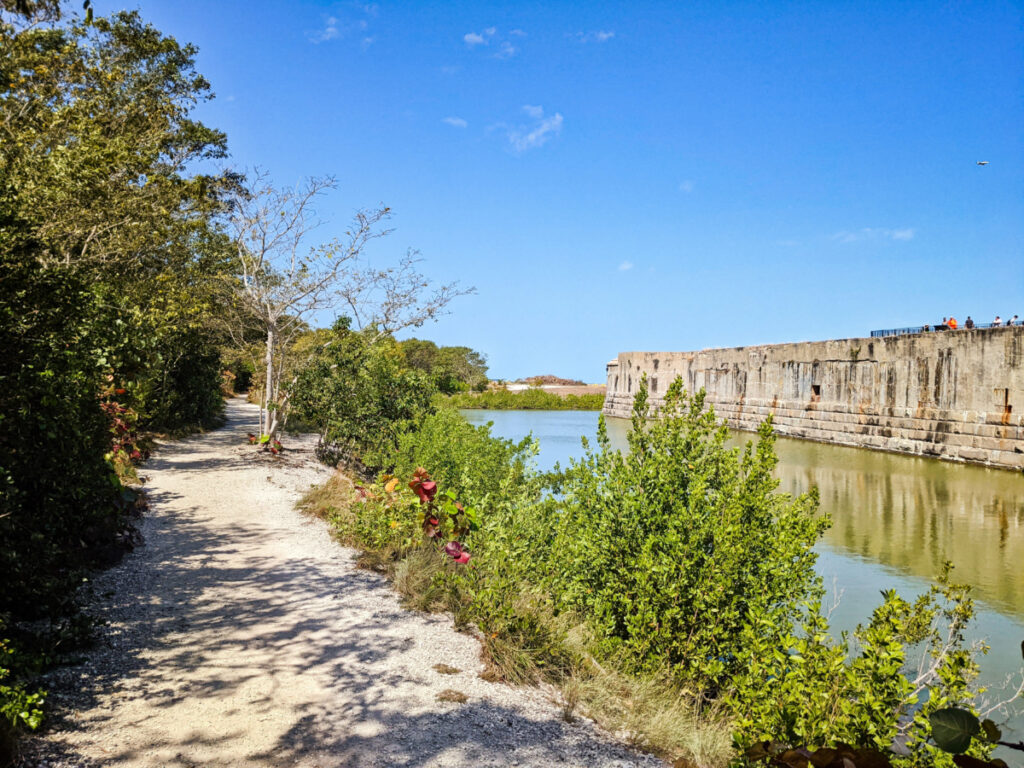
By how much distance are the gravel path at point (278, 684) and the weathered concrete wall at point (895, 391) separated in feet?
52.2

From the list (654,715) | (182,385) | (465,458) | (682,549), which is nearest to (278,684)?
(654,715)

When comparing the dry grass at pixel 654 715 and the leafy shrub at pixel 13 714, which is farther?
the dry grass at pixel 654 715

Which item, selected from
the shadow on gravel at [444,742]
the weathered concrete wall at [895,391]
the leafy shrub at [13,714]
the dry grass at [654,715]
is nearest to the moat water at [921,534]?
the weathered concrete wall at [895,391]

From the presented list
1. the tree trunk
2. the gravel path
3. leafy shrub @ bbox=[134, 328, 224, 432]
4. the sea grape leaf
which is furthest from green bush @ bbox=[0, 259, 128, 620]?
the tree trunk

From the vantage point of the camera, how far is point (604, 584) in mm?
4590

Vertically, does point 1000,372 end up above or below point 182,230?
below

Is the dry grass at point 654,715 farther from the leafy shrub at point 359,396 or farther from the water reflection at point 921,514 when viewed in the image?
the leafy shrub at point 359,396

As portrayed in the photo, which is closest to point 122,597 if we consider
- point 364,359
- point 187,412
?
point 364,359

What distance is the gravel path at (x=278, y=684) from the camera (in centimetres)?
324

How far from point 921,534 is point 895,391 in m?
12.9

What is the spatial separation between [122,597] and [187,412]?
481 inches

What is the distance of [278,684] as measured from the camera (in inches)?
154

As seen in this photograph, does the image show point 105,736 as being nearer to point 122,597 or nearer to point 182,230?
point 122,597

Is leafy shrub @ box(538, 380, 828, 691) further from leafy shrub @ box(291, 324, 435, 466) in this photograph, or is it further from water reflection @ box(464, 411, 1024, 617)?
leafy shrub @ box(291, 324, 435, 466)
